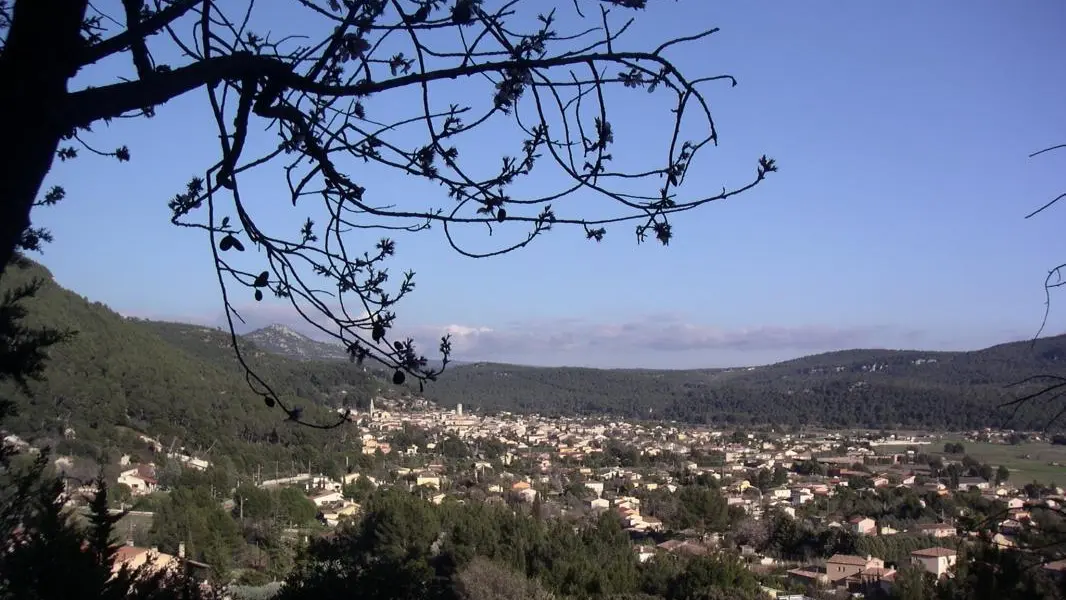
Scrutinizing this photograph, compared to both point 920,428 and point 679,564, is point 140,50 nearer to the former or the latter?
point 679,564

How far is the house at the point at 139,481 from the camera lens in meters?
19.9

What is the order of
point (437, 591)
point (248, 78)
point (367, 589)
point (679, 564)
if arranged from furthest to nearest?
point (679, 564) → point (437, 591) → point (367, 589) → point (248, 78)

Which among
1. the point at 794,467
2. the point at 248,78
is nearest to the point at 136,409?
the point at 794,467

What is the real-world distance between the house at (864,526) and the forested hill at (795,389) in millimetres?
12576

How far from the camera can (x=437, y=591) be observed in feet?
33.4

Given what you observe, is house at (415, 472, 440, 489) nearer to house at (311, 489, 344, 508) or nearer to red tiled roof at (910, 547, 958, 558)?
house at (311, 489, 344, 508)

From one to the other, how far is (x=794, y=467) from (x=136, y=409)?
2768 cm

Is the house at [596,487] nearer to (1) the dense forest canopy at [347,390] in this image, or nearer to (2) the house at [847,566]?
(1) the dense forest canopy at [347,390]

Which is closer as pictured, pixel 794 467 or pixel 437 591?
pixel 437 591

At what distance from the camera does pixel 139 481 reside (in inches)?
819

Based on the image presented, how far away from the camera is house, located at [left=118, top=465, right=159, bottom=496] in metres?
19.9

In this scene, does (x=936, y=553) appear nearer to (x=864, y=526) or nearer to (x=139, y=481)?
(x=864, y=526)

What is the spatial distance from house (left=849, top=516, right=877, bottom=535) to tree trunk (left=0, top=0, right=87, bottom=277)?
21.2m

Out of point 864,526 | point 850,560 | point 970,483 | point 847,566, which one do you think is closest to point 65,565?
point 847,566
